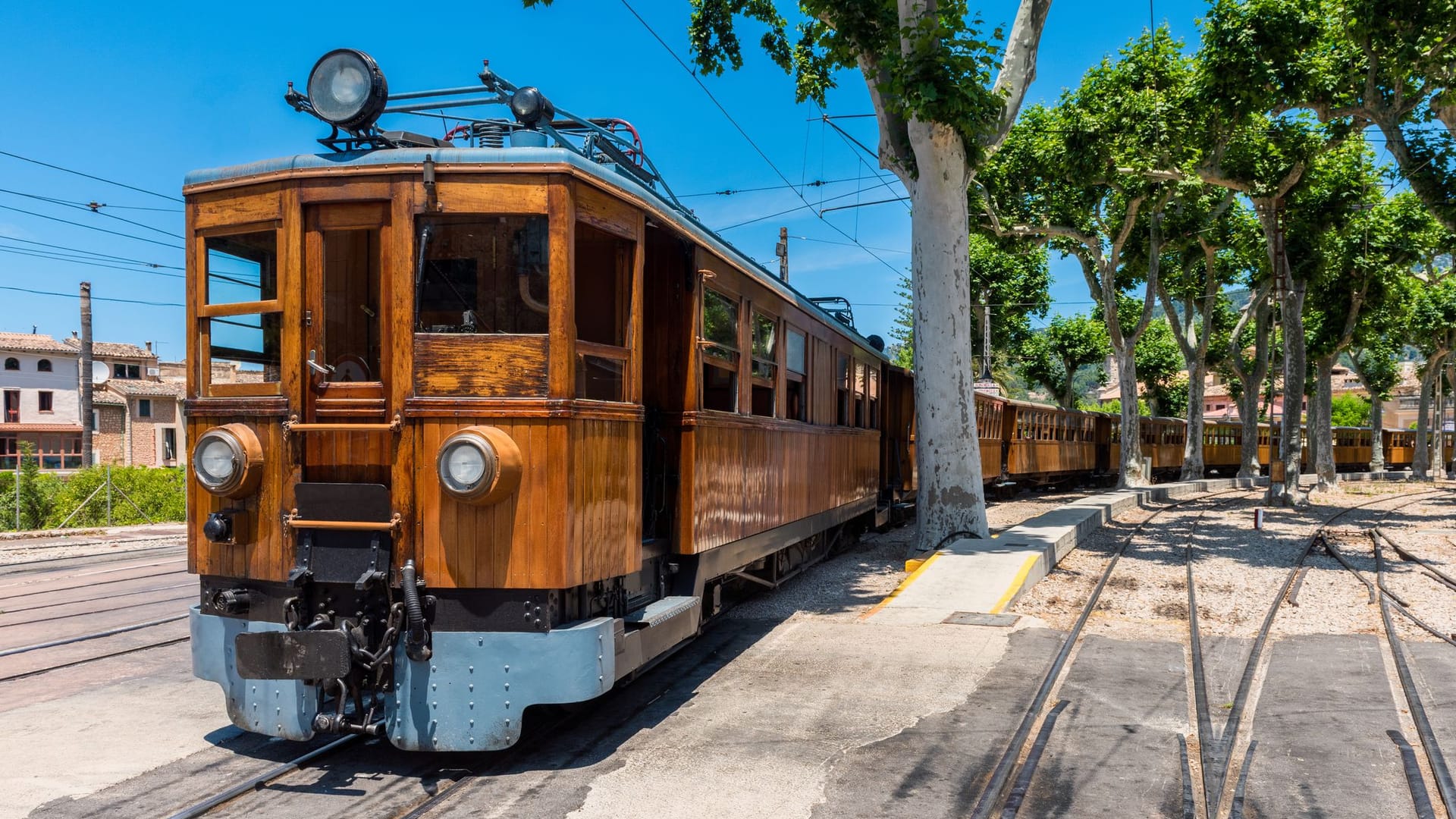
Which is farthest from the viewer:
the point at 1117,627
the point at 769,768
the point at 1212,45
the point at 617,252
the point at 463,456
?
the point at 1212,45

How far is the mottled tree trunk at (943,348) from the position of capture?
12.6 m

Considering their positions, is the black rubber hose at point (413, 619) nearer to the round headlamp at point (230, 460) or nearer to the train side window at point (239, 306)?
the round headlamp at point (230, 460)

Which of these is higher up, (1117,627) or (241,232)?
(241,232)

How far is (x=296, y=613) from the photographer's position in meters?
4.70

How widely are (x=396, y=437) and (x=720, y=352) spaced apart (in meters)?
2.56

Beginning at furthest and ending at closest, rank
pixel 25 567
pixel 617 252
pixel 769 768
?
pixel 25 567, pixel 617 252, pixel 769 768

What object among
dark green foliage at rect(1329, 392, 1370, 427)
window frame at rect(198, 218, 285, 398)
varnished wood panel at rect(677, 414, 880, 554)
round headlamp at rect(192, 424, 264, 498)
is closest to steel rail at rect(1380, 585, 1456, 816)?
varnished wood panel at rect(677, 414, 880, 554)

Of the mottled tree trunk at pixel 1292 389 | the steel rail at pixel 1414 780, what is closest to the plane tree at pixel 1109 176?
the mottled tree trunk at pixel 1292 389

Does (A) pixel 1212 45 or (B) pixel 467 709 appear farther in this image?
(A) pixel 1212 45

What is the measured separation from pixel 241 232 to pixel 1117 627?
737 cm

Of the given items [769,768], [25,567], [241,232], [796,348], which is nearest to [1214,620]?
[796,348]

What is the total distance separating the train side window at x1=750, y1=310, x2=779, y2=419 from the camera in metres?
7.60

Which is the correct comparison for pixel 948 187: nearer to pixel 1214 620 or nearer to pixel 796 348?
pixel 796 348

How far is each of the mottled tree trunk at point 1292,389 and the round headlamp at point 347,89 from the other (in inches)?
784
